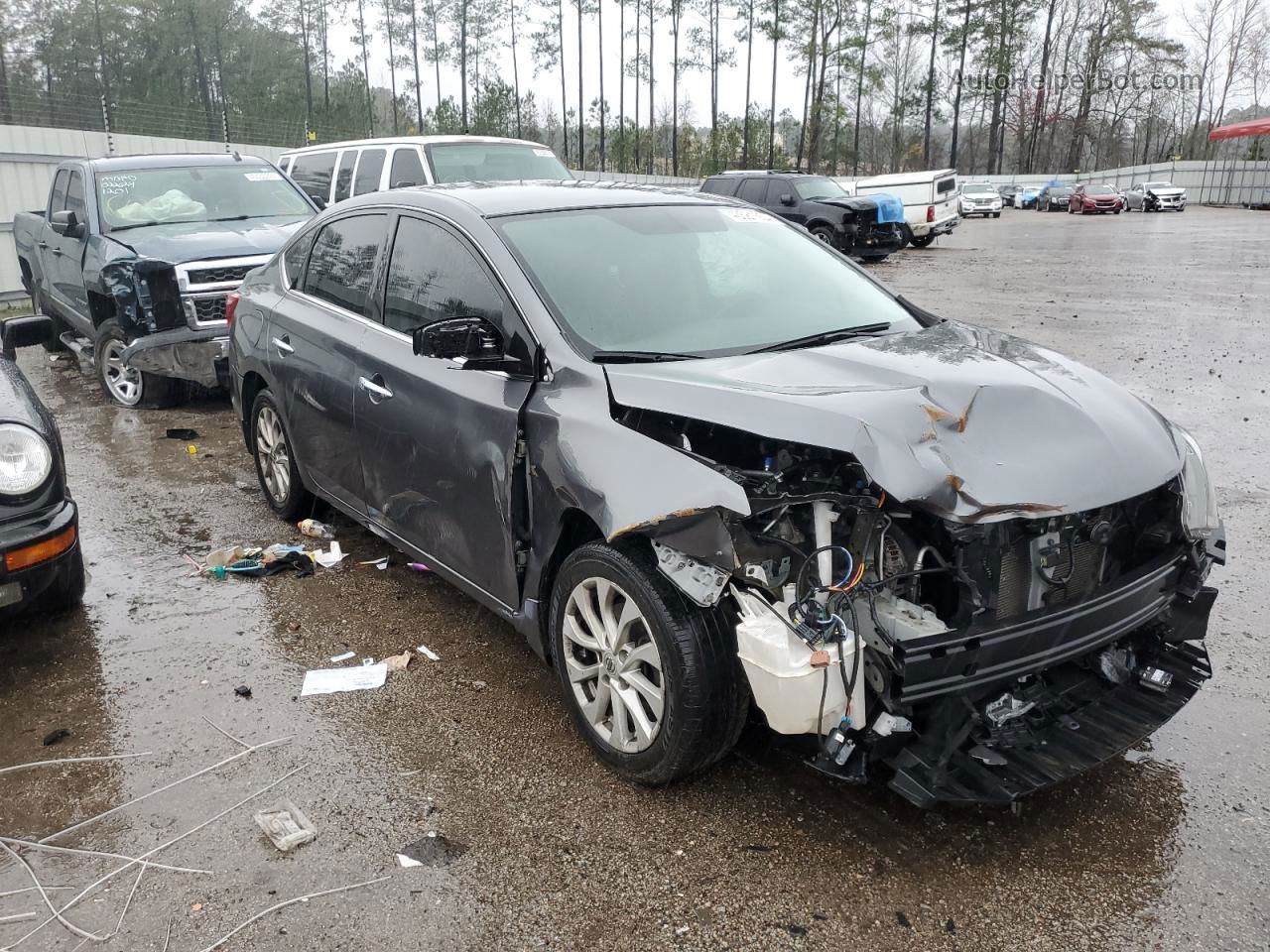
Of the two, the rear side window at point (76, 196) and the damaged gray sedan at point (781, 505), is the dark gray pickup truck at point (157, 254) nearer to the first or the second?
the rear side window at point (76, 196)

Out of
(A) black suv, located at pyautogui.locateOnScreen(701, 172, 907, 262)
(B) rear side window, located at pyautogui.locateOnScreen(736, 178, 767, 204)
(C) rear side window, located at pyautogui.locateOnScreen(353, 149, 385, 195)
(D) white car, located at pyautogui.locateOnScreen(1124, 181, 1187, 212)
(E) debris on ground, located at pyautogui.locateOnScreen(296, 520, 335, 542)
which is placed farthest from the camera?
(D) white car, located at pyautogui.locateOnScreen(1124, 181, 1187, 212)

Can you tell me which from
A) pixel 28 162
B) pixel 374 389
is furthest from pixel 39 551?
pixel 28 162

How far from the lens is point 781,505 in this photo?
2.71 meters

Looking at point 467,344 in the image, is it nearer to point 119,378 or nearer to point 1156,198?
point 119,378

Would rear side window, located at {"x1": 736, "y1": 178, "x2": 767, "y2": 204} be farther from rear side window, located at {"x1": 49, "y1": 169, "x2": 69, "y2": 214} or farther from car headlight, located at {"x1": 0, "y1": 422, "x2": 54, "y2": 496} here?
car headlight, located at {"x1": 0, "y1": 422, "x2": 54, "y2": 496}

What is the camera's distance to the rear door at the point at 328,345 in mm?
4422

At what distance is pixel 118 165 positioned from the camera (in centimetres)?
915

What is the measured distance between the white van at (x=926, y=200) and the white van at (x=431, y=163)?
1499 cm

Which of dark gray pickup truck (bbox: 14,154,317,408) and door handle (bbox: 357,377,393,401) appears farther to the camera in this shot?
dark gray pickup truck (bbox: 14,154,317,408)

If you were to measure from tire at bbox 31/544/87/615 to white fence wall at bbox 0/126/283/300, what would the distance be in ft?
32.3

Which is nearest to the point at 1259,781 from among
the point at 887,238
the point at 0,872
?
the point at 0,872

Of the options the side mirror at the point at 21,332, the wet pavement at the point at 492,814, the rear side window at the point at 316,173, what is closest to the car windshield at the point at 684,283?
the wet pavement at the point at 492,814

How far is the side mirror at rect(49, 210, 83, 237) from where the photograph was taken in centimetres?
871

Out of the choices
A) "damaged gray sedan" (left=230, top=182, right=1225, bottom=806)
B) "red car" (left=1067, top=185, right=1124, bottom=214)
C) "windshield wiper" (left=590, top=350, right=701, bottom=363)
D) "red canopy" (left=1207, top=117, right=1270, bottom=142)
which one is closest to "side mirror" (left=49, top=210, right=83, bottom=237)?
"damaged gray sedan" (left=230, top=182, right=1225, bottom=806)
